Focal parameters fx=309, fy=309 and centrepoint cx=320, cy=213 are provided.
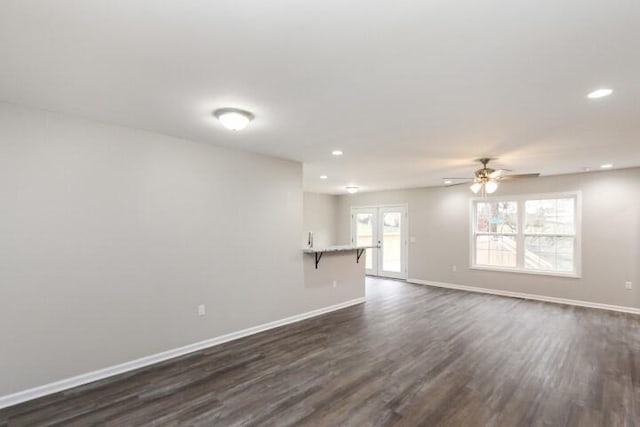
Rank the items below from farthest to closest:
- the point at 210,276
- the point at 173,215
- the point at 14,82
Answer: the point at 210,276 → the point at 173,215 → the point at 14,82

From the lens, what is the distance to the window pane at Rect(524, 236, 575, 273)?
592cm

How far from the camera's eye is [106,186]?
3059 mm

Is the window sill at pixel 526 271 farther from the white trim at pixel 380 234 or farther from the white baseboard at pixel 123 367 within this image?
the white baseboard at pixel 123 367

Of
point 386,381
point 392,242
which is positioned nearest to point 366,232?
point 392,242

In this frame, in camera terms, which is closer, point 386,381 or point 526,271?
point 386,381

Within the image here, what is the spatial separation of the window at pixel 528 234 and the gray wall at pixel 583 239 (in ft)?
0.54

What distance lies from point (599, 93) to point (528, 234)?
15.5ft

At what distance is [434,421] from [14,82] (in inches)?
157

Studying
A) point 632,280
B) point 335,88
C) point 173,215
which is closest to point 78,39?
point 335,88

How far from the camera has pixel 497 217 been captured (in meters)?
6.77

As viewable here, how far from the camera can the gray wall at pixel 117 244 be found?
2.63 m

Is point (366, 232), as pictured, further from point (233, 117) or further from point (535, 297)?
point (233, 117)

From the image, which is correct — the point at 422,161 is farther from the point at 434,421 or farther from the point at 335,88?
the point at 434,421

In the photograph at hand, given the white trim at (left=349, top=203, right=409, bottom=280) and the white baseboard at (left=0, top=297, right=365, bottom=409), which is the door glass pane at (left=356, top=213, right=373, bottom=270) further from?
the white baseboard at (left=0, top=297, right=365, bottom=409)
